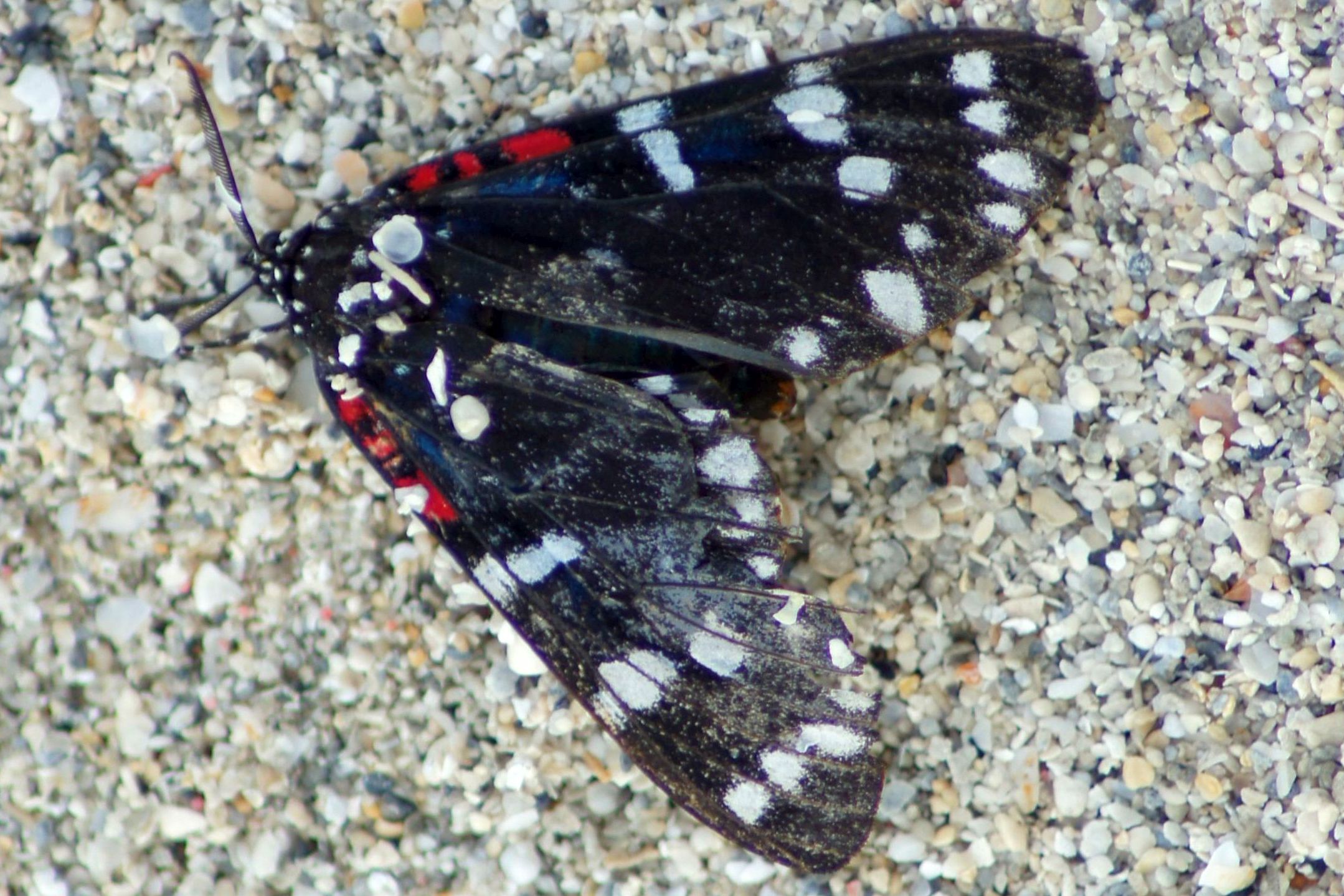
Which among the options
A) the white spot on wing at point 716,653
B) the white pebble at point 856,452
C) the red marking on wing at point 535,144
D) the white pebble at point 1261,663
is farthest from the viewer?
the white pebble at point 856,452

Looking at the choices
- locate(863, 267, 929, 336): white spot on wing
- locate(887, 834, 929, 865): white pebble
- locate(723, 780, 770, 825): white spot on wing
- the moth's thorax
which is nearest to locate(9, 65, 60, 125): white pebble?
the moth's thorax

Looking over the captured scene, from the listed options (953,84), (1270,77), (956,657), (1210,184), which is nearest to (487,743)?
(956,657)

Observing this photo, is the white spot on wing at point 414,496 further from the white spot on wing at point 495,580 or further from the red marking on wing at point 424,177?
the red marking on wing at point 424,177

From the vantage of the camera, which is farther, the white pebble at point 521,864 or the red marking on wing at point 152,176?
the red marking on wing at point 152,176

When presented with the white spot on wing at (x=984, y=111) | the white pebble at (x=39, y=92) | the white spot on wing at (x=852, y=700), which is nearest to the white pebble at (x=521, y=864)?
the white spot on wing at (x=852, y=700)

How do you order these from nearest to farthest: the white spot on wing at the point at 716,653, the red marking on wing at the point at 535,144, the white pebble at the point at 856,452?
the white spot on wing at the point at 716,653
the red marking on wing at the point at 535,144
the white pebble at the point at 856,452

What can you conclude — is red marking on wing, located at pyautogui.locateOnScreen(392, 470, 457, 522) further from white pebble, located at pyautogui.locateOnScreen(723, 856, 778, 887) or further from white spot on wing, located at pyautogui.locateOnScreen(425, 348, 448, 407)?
white pebble, located at pyautogui.locateOnScreen(723, 856, 778, 887)

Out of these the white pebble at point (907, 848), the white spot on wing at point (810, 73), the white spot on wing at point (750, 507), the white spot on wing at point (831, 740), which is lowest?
the white pebble at point (907, 848)
